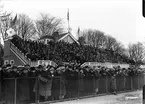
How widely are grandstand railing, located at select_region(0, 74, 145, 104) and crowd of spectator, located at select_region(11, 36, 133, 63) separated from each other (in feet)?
6.77

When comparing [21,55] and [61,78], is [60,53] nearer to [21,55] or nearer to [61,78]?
[21,55]

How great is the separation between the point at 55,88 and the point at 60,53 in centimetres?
480

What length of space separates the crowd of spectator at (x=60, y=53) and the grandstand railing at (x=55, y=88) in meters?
2.06

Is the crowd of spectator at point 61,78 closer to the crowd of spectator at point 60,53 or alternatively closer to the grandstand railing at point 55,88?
the grandstand railing at point 55,88

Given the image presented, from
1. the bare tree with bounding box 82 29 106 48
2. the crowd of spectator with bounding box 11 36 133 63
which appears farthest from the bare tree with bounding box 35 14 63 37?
the crowd of spectator with bounding box 11 36 133 63

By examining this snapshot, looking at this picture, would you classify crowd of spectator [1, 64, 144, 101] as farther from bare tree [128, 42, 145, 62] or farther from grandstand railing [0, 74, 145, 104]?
bare tree [128, 42, 145, 62]

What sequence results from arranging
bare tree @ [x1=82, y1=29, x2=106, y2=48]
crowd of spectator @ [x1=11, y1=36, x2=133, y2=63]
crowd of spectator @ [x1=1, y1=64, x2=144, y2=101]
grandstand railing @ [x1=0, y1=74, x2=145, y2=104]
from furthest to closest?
bare tree @ [x1=82, y1=29, x2=106, y2=48]
crowd of spectator @ [x1=11, y1=36, x2=133, y2=63]
crowd of spectator @ [x1=1, y1=64, x2=144, y2=101]
grandstand railing @ [x1=0, y1=74, x2=145, y2=104]

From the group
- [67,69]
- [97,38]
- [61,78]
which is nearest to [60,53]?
[67,69]

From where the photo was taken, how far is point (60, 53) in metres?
12.1

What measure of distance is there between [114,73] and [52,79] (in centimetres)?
396

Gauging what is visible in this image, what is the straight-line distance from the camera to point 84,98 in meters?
8.43

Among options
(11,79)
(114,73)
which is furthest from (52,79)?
(114,73)

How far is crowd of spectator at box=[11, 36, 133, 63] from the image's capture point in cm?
1028

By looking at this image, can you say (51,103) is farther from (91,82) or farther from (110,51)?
(110,51)
